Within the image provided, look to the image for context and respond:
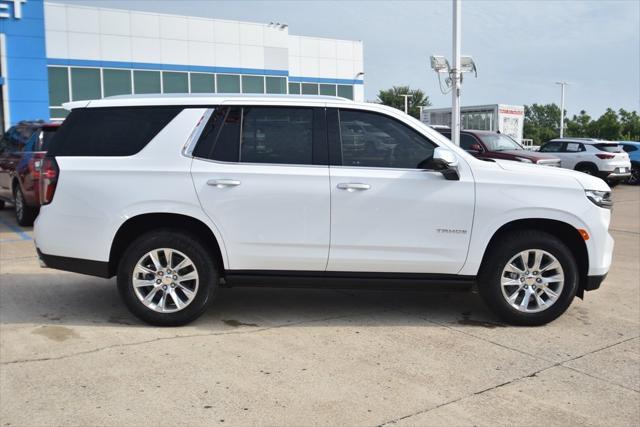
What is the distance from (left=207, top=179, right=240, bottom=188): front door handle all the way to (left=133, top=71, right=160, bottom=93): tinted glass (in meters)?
27.6

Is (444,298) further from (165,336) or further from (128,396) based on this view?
(128,396)

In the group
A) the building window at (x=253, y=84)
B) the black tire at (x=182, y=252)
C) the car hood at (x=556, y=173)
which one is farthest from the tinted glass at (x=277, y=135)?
the building window at (x=253, y=84)

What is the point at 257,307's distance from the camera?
19.7 feet

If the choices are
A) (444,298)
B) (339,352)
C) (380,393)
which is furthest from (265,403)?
(444,298)

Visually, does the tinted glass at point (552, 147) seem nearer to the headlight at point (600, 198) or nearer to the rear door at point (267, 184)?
the headlight at point (600, 198)

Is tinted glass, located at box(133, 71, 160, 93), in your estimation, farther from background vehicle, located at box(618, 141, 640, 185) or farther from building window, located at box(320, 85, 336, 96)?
background vehicle, located at box(618, 141, 640, 185)

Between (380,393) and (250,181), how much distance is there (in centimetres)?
206

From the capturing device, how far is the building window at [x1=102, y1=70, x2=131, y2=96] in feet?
98.8

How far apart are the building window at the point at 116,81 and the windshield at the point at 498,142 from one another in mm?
19737

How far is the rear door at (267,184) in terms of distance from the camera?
16.9 ft

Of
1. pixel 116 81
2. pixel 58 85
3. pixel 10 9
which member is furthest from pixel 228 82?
pixel 10 9

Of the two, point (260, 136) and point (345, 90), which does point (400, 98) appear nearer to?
point (345, 90)

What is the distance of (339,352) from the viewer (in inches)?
186

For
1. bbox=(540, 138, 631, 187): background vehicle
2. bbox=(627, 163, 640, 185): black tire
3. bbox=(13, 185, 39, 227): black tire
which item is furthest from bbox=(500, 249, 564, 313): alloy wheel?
bbox=(627, 163, 640, 185): black tire
